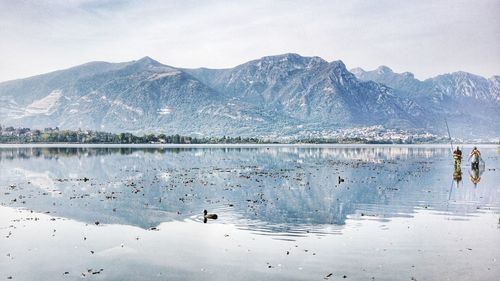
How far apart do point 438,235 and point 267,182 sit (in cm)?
3961

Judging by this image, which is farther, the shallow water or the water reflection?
the water reflection

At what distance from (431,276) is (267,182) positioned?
48845 millimetres

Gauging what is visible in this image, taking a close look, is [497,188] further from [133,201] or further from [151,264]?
[151,264]

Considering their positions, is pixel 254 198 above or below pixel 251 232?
above

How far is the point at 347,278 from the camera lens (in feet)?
82.4

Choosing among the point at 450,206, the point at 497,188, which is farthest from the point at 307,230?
the point at 497,188

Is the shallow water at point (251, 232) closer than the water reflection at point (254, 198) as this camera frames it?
Yes

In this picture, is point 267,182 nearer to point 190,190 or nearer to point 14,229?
point 190,190

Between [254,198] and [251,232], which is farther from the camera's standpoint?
[254,198]

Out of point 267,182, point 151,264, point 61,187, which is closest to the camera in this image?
point 151,264

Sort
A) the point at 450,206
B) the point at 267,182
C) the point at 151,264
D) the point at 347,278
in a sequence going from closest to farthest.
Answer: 1. the point at 347,278
2. the point at 151,264
3. the point at 450,206
4. the point at 267,182

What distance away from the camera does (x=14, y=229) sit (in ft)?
126

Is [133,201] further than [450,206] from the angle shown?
Yes

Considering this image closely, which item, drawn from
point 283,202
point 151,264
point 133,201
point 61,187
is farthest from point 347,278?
point 61,187
